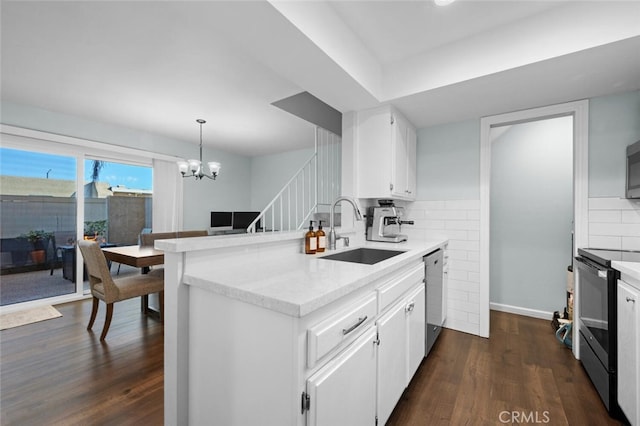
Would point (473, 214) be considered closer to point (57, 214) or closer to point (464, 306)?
point (464, 306)

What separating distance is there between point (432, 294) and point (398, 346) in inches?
30.7

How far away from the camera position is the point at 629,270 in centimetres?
140

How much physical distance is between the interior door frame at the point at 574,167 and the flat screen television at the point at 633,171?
0.73 ft

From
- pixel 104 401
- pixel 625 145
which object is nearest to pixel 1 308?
pixel 104 401

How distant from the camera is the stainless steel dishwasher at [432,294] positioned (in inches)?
81.0

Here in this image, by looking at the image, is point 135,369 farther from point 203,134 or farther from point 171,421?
point 203,134

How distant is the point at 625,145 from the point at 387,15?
2.12m

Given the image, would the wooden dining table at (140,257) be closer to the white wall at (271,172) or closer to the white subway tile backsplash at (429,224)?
the white wall at (271,172)

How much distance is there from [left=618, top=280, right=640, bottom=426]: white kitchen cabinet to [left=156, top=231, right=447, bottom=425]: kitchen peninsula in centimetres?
114

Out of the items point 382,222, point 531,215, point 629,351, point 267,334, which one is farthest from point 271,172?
point 531,215

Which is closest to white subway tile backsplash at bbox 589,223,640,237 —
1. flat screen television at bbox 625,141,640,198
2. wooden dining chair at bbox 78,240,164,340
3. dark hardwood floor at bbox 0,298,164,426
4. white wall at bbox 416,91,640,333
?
white wall at bbox 416,91,640,333

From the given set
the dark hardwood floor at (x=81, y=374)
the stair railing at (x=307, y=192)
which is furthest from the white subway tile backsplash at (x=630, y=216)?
the dark hardwood floor at (x=81, y=374)

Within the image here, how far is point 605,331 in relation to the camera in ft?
5.39

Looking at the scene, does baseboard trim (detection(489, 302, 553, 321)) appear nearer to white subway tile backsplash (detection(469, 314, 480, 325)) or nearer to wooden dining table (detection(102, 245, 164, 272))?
white subway tile backsplash (detection(469, 314, 480, 325))
